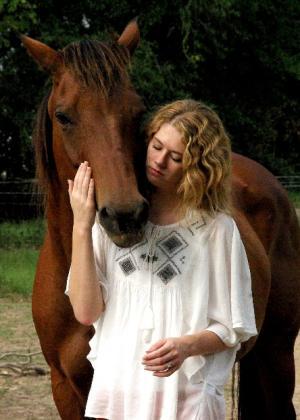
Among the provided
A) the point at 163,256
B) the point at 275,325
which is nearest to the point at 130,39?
the point at 163,256

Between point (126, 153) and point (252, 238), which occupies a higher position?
point (126, 153)

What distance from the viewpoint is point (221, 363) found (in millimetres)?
2746

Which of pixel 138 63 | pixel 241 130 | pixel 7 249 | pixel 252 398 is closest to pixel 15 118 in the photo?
pixel 138 63

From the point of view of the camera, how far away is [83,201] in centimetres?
270

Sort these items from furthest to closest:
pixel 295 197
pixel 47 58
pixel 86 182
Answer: pixel 295 197 < pixel 47 58 < pixel 86 182

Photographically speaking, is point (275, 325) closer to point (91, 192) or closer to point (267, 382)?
point (267, 382)

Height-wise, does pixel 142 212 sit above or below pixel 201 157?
below

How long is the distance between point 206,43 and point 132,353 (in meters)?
15.2

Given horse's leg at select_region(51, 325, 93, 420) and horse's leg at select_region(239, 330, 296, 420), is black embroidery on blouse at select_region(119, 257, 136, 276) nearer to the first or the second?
horse's leg at select_region(51, 325, 93, 420)

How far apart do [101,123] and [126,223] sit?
1.52 feet

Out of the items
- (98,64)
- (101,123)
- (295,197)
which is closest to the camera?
(101,123)

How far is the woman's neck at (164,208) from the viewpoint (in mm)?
2756

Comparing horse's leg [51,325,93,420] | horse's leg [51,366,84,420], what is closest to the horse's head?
horse's leg [51,325,93,420]

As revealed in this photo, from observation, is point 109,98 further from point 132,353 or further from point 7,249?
point 7,249
